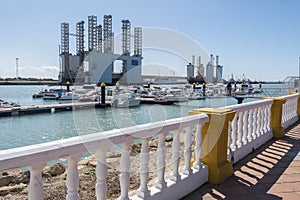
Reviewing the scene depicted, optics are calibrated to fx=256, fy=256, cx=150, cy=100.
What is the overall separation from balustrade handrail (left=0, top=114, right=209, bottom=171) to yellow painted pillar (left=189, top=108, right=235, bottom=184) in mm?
710

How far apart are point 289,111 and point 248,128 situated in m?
2.72

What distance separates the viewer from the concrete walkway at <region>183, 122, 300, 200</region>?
7.94ft

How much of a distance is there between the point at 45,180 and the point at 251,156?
3.13 m

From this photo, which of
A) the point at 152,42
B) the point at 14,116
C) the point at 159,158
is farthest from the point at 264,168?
the point at 14,116

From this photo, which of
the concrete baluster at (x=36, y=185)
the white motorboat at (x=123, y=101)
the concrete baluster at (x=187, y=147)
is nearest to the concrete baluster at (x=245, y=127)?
the concrete baluster at (x=187, y=147)

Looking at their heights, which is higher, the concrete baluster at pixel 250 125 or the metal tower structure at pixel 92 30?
the metal tower structure at pixel 92 30

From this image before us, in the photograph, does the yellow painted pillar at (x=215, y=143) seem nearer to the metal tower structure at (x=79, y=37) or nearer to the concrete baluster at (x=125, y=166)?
the concrete baluster at (x=125, y=166)

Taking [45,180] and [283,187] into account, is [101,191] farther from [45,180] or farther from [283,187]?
[45,180]

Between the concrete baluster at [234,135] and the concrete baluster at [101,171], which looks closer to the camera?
the concrete baluster at [101,171]

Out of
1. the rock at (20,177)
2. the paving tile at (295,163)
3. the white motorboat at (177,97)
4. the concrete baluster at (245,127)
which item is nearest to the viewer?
the paving tile at (295,163)

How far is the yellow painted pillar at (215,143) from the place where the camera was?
8.68 feet

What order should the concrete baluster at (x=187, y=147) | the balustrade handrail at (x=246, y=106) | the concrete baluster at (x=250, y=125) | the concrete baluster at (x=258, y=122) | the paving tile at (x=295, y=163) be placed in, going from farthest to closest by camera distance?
1. the concrete baluster at (x=258, y=122)
2. the concrete baluster at (x=250, y=125)
3. the paving tile at (x=295, y=163)
4. the balustrade handrail at (x=246, y=106)
5. the concrete baluster at (x=187, y=147)

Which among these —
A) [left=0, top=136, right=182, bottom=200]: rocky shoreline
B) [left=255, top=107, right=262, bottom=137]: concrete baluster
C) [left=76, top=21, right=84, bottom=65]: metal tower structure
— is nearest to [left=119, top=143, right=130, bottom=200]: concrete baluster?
[left=0, top=136, right=182, bottom=200]: rocky shoreline

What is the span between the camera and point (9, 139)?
12.4 m
